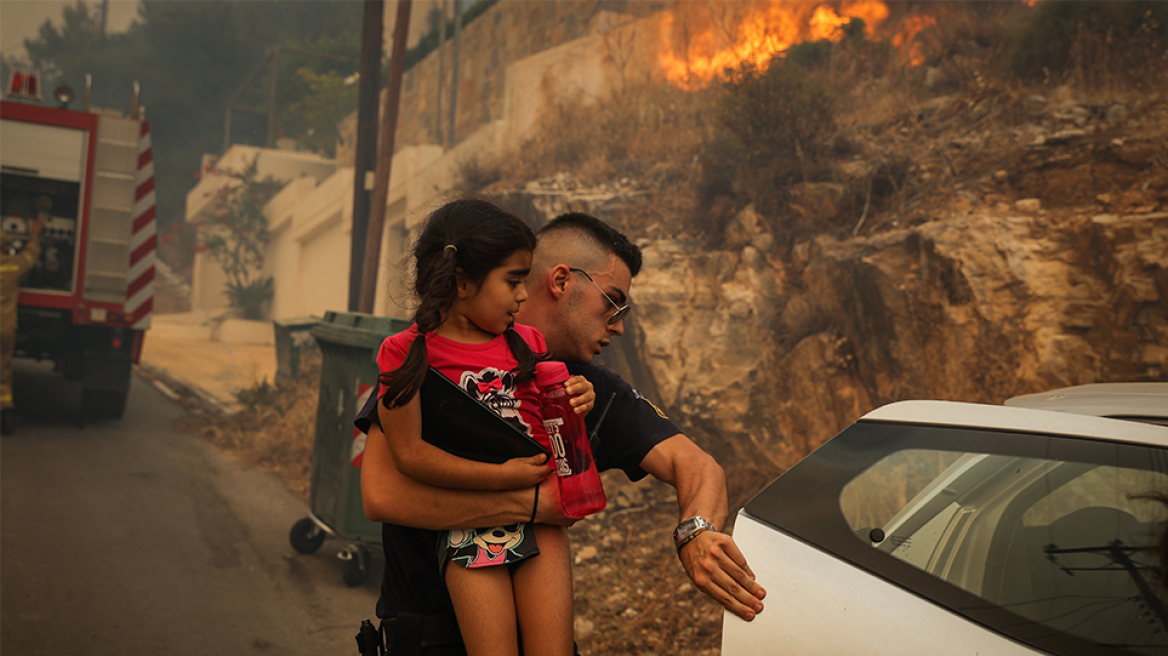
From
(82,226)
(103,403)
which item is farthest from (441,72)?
(103,403)

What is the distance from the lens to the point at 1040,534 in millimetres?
1843

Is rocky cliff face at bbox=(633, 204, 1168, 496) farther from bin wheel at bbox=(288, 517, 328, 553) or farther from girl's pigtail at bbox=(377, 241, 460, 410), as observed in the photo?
girl's pigtail at bbox=(377, 241, 460, 410)

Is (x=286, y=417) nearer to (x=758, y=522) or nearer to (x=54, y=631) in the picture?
(x=54, y=631)

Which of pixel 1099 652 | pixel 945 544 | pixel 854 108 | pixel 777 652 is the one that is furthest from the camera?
pixel 854 108

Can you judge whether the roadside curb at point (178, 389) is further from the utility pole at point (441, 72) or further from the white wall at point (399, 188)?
the utility pole at point (441, 72)

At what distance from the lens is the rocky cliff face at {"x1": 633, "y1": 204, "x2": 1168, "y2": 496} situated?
4742 mm

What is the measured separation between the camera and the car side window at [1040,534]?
64.7 inches

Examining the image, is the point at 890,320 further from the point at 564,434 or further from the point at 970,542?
the point at 564,434

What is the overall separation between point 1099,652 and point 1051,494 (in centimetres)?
38

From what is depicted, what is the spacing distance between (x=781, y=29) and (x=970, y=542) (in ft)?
36.9

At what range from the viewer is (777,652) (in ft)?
5.96

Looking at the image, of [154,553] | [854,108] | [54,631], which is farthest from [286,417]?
[854,108]

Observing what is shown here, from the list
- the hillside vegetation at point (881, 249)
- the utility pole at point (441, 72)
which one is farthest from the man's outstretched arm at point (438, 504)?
the utility pole at point (441, 72)

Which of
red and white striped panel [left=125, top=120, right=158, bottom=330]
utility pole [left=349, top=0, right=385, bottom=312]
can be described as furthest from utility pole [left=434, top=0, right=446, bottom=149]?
red and white striped panel [left=125, top=120, right=158, bottom=330]
